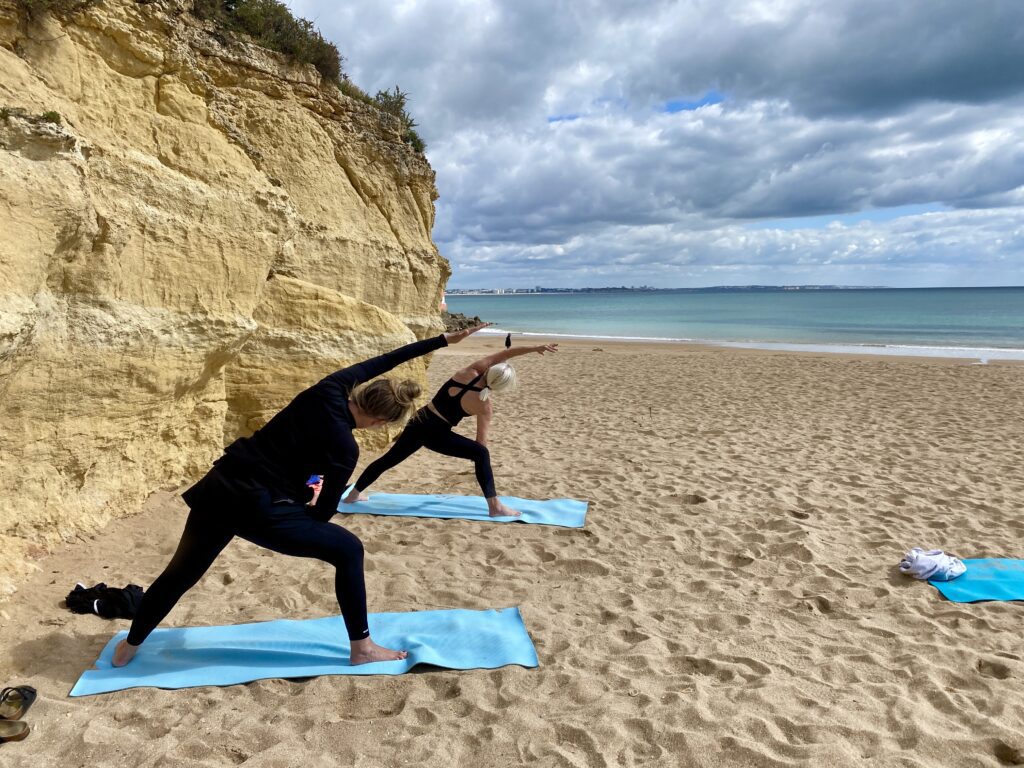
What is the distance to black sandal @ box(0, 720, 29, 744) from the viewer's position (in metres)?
2.77

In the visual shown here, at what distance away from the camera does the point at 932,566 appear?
14.7 feet

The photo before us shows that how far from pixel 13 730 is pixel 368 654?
4.89 ft

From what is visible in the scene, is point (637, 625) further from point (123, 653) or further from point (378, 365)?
point (123, 653)

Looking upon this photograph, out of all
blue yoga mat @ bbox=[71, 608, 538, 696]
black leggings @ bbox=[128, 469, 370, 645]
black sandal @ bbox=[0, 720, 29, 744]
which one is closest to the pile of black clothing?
blue yoga mat @ bbox=[71, 608, 538, 696]

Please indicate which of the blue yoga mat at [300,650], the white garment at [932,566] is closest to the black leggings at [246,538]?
the blue yoga mat at [300,650]

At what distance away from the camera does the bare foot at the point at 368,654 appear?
341 cm

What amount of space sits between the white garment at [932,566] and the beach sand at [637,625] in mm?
129

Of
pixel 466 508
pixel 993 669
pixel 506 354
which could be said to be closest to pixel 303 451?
pixel 506 354

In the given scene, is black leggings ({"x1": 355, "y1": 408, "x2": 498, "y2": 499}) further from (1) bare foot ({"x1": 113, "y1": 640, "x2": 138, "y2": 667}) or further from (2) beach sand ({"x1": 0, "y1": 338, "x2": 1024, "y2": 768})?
(1) bare foot ({"x1": 113, "y1": 640, "x2": 138, "y2": 667})

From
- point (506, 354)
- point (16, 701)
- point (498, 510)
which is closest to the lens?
point (16, 701)

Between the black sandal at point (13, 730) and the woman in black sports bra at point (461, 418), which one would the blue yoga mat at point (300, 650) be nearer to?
the black sandal at point (13, 730)

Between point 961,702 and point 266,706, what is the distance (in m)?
3.22

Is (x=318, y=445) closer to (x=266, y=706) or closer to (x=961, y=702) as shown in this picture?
(x=266, y=706)

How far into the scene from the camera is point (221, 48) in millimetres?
6559
